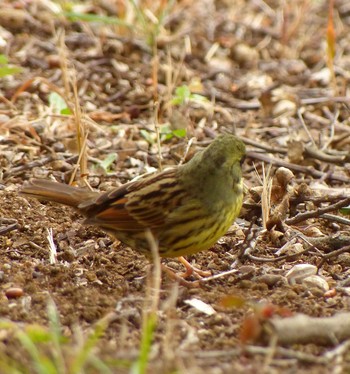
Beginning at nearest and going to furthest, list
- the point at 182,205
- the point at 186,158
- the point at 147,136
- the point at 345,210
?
the point at 182,205 < the point at 345,210 < the point at 186,158 < the point at 147,136

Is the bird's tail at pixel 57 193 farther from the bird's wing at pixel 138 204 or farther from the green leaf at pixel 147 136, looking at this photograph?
the green leaf at pixel 147 136

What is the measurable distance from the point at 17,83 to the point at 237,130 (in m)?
2.03

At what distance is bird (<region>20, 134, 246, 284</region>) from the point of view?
4609mm

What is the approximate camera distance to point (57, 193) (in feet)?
16.5

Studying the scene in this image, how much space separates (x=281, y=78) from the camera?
8.60m

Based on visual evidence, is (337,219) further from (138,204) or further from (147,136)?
(147,136)

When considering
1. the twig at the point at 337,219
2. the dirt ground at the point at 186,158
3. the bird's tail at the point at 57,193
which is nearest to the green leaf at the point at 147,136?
the dirt ground at the point at 186,158

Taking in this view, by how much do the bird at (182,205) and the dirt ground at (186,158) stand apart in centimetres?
24

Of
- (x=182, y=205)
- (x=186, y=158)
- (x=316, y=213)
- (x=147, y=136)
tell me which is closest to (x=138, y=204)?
(x=182, y=205)

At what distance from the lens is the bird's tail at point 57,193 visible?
5.02 m

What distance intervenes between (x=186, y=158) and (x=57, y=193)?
1.53m

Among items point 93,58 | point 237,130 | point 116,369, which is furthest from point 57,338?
point 93,58

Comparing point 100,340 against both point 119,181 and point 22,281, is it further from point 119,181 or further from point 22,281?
point 119,181

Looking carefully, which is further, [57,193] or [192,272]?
[57,193]
